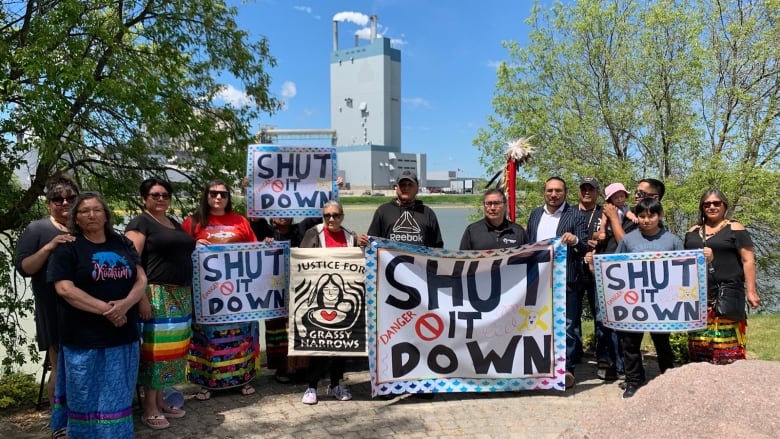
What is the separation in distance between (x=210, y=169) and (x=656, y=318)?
16.9ft

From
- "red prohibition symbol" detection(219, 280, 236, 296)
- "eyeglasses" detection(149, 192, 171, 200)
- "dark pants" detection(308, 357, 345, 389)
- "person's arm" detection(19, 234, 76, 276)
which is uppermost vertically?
"eyeglasses" detection(149, 192, 171, 200)

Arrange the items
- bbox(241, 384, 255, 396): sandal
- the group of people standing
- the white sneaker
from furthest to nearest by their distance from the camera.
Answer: bbox(241, 384, 255, 396): sandal, the white sneaker, the group of people standing

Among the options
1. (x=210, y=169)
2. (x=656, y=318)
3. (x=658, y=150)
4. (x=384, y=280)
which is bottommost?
(x=656, y=318)

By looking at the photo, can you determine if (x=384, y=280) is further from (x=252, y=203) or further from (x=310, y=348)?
(x=252, y=203)

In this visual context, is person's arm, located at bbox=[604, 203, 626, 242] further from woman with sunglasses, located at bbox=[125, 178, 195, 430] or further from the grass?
woman with sunglasses, located at bbox=[125, 178, 195, 430]

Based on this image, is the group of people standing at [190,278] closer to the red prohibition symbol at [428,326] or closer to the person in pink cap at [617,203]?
the person in pink cap at [617,203]

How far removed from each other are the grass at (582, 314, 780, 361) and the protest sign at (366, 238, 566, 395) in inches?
88.7

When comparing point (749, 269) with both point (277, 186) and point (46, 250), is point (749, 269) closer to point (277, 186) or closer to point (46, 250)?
point (277, 186)

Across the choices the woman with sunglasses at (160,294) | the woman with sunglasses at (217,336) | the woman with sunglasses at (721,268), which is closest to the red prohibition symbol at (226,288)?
the woman with sunglasses at (217,336)

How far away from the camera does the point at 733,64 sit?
12.0 metres

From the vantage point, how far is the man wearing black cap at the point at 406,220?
16.7 ft

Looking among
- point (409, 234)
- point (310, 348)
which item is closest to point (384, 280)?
point (409, 234)

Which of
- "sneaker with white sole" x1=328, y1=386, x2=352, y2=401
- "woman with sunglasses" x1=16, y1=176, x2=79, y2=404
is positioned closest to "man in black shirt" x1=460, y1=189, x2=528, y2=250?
"sneaker with white sole" x1=328, y1=386, x2=352, y2=401

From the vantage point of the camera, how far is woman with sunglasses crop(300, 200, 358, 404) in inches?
191
